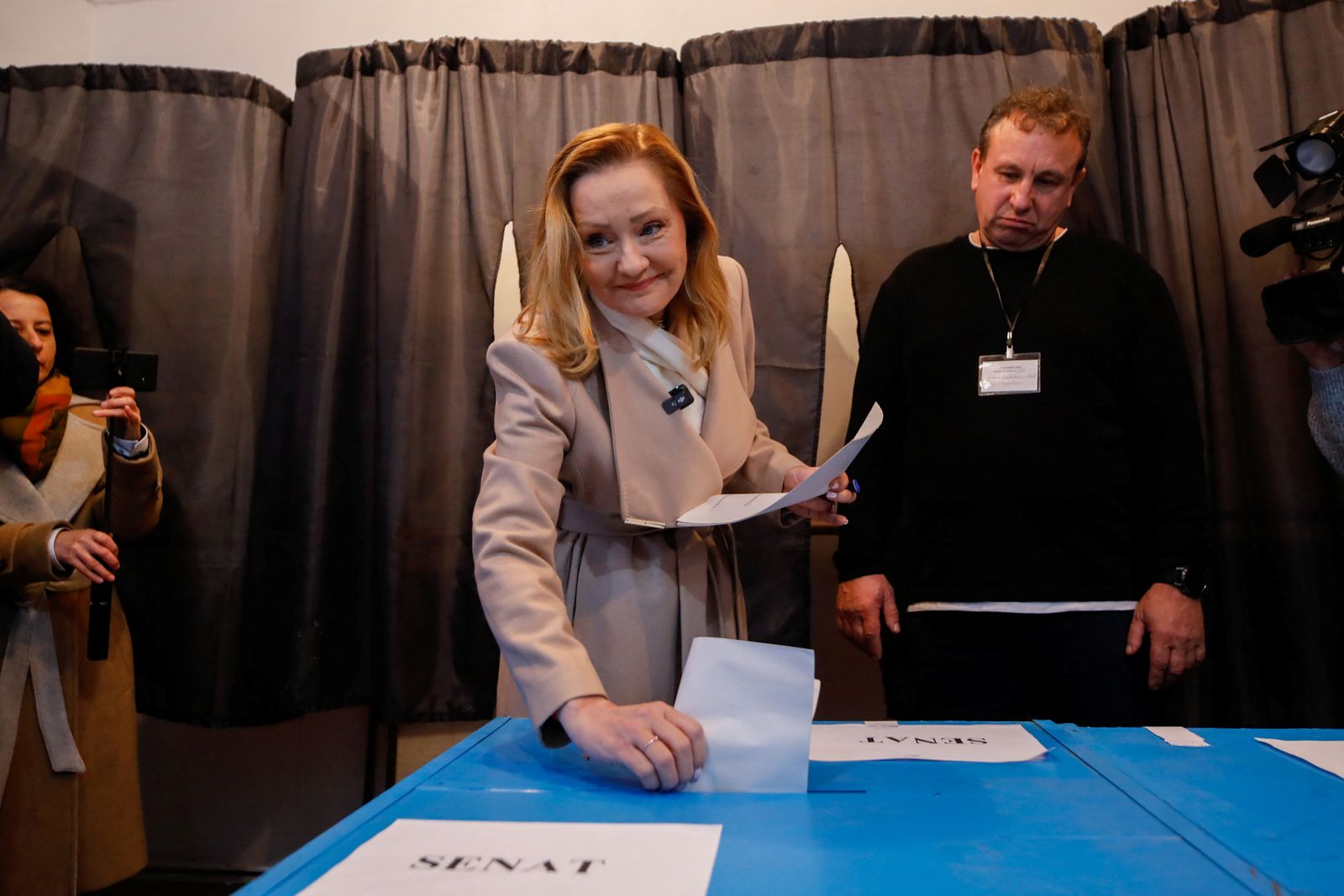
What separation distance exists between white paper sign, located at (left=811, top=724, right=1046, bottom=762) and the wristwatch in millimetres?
777

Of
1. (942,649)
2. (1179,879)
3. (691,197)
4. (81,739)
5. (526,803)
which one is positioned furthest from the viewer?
(81,739)

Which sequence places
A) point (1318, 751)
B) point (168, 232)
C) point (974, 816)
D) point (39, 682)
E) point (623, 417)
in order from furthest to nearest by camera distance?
point (168, 232) < point (39, 682) < point (623, 417) < point (1318, 751) < point (974, 816)

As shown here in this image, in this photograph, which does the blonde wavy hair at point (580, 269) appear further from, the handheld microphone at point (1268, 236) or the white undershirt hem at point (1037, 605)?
the handheld microphone at point (1268, 236)

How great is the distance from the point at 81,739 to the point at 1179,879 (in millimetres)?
2294

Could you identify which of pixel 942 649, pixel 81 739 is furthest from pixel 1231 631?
pixel 81 739

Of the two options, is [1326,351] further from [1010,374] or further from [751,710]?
[751,710]

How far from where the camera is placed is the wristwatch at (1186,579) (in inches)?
68.4

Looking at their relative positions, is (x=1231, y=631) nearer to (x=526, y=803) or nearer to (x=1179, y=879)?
(x=1179, y=879)

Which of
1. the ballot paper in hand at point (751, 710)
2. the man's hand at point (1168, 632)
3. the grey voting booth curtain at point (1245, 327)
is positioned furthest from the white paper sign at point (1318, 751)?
the grey voting booth curtain at point (1245, 327)

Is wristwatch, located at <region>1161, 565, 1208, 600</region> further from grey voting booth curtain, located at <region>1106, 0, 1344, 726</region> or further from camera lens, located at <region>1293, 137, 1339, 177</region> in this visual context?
camera lens, located at <region>1293, 137, 1339, 177</region>

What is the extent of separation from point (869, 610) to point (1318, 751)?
0.94 metres

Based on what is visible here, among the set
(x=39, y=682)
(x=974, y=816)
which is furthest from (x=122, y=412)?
(x=974, y=816)

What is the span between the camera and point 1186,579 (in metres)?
1.74

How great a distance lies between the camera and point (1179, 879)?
677 mm
